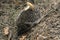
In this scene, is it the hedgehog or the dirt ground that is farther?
the hedgehog

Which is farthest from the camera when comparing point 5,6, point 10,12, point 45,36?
point 5,6

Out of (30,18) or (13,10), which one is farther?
(13,10)

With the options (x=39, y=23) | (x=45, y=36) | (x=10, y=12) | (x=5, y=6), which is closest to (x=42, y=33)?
(x=45, y=36)

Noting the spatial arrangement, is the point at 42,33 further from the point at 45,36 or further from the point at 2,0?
the point at 2,0

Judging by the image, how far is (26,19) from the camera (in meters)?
5.30

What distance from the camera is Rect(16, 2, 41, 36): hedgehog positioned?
206 inches

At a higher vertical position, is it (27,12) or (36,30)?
(27,12)

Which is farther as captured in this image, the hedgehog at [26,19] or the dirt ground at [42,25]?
the hedgehog at [26,19]

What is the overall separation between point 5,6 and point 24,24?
2.41m

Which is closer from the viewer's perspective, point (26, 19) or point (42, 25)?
point (42, 25)

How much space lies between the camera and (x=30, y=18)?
17.7ft

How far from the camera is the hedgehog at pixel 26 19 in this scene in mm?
5234

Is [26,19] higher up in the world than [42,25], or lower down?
higher up

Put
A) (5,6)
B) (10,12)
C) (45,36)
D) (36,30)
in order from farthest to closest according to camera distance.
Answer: (5,6), (10,12), (36,30), (45,36)
